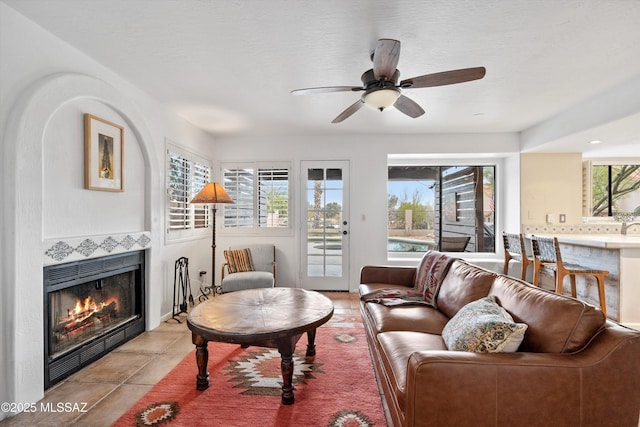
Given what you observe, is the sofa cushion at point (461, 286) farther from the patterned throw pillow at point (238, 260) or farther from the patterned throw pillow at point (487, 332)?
the patterned throw pillow at point (238, 260)

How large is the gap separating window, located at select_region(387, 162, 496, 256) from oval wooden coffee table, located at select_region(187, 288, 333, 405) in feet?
10.2

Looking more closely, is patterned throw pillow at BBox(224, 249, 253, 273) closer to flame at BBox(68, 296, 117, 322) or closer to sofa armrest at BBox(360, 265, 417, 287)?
flame at BBox(68, 296, 117, 322)

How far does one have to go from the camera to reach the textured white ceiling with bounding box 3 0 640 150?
1.89m

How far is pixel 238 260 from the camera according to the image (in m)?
4.43

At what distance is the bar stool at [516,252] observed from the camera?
4145mm

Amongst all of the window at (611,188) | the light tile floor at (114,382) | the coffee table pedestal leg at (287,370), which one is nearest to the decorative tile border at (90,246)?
the light tile floor at (114,382)

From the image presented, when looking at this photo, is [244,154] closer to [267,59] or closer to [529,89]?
[267,59]

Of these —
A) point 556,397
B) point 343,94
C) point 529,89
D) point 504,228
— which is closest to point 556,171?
point 504,228

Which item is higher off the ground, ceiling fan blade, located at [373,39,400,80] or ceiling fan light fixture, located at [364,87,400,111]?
ceiling fan blade, located at [373,39,400,80]

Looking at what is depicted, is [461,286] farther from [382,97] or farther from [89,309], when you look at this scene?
[89,309]

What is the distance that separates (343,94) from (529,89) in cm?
183

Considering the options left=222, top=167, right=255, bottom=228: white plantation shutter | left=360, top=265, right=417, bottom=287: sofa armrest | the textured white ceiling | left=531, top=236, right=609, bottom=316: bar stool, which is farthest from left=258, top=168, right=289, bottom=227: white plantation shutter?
left=531, top=236, right=609, bottom=316: bar stool

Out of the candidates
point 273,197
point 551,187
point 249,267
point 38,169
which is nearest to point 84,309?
point 38,169

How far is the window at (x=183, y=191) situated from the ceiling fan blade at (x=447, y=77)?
2.86m
